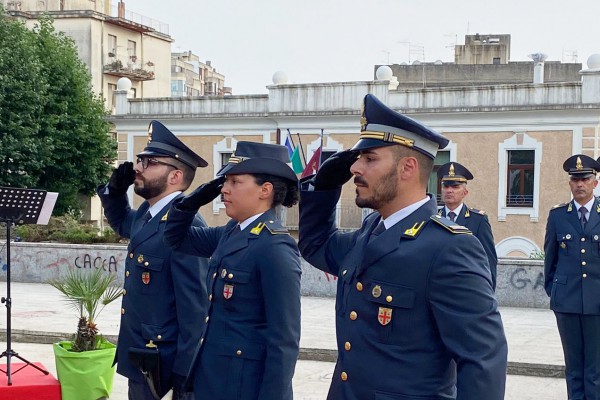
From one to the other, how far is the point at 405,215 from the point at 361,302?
398 mm

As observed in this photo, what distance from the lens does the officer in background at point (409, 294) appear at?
3256 millimetres

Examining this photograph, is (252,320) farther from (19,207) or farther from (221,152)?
(221,152)

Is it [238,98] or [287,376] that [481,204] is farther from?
[287,376]

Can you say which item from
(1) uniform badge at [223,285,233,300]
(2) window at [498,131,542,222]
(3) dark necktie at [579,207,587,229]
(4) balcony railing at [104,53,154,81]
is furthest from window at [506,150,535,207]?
(4) balcony railing at [104,53,154,81]

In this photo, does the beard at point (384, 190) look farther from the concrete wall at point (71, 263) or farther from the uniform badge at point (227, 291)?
the concrete wall at point (71, 263)

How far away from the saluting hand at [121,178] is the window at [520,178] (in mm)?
22544

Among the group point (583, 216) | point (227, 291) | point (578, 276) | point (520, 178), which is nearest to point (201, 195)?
point (227, 291)

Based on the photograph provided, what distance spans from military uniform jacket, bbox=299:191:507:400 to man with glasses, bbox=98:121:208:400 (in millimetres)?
1983

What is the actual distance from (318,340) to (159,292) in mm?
6536

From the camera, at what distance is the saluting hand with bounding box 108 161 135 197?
20.9ft

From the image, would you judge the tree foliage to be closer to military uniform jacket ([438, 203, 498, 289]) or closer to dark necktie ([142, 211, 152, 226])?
military uniform jacket ([438, 203, 498, 289])

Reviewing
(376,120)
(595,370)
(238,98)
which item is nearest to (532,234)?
(238,98)

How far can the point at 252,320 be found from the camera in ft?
15.6

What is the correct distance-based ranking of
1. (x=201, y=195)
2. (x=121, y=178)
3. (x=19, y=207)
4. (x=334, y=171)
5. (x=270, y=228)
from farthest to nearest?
(x=19, y=207) < (x=121, y=178) < (x=201, y=195) < (x=270, y=228) < (x=334, y=171)
